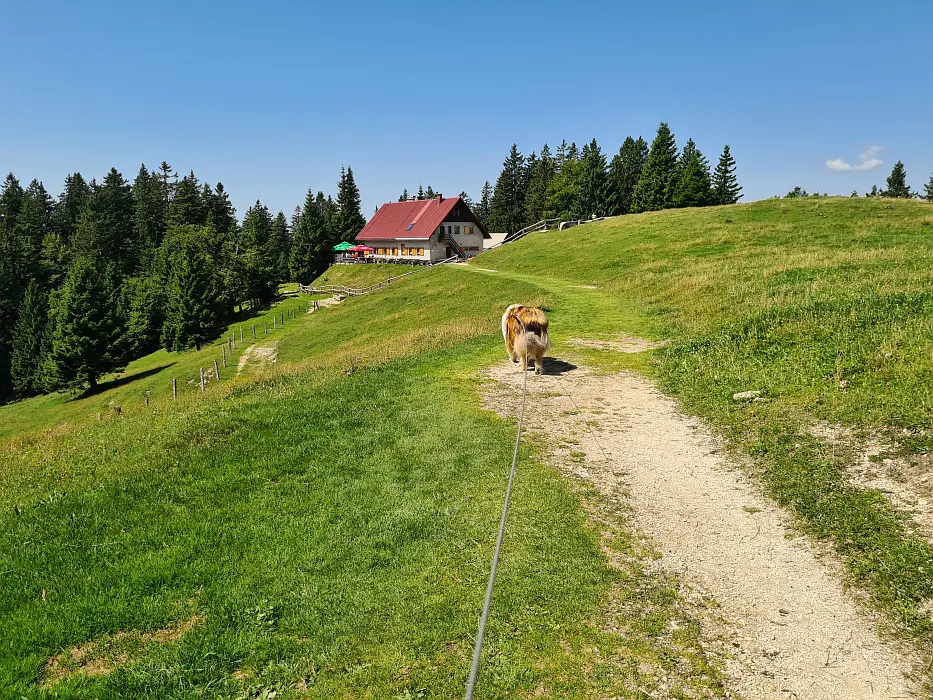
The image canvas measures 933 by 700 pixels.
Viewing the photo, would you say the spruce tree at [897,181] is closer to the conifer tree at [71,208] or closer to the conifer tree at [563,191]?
the conifer tree at [563,191]

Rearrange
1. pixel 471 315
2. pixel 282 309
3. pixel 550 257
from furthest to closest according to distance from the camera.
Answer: pixel 282 309, pixel 550 257, pixel 471 315

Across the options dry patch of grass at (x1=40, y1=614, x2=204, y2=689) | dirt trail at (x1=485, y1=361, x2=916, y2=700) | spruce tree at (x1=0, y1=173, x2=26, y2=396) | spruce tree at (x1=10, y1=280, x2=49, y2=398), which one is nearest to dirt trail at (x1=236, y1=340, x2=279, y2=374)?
dirt trail at (x1=485, y1=361, x2=916, y2=700)

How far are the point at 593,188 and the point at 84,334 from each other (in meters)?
73.9

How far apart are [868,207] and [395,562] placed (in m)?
49.9

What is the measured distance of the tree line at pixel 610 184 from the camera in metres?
79.9

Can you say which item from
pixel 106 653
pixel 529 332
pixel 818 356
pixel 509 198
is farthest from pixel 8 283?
pixel 818 356

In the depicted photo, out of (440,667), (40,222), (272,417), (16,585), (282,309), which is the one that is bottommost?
(440,667)

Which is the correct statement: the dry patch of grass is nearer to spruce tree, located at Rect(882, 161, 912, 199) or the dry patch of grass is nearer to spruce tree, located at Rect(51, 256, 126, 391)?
spruce tree, located at Rect(51, 256, 126, 391)

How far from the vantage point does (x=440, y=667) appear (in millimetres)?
5016

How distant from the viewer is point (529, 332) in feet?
46.2

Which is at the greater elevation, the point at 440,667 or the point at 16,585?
the point at 16,585

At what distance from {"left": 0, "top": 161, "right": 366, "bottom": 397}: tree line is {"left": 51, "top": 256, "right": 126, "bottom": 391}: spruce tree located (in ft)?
0.34

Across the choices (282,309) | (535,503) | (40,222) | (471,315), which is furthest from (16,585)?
(40,222)

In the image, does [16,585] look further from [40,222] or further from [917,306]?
[40,222]
